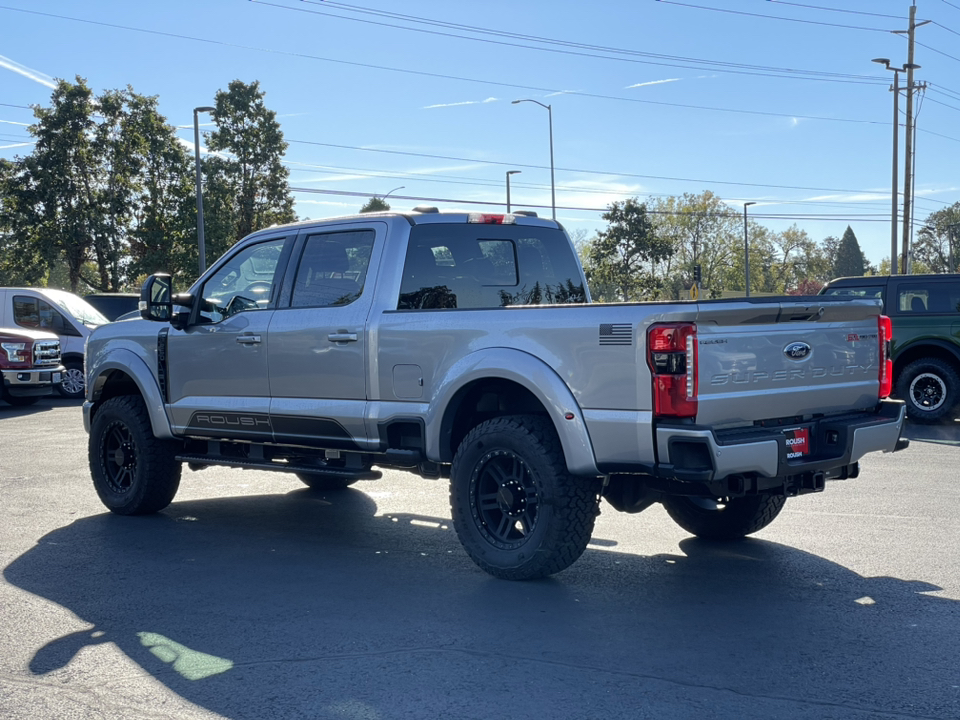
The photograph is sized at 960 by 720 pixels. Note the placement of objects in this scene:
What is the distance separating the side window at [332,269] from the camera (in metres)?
6.73

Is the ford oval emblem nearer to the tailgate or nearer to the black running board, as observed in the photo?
the tailgate

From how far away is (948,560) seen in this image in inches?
243

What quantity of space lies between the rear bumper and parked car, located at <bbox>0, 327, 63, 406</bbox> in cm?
1501

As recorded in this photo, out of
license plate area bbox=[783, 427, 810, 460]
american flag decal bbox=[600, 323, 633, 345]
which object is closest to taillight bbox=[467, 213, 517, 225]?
→ american flag decal bbox=[600, 323, 633, 345]

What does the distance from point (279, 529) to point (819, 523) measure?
386 cm

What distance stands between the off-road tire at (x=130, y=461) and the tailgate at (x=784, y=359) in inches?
179

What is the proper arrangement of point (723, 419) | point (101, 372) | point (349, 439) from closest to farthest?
1. point (723, 419)
2. point (349, 439)
3. point (101, 372)

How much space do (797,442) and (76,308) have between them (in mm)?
17902

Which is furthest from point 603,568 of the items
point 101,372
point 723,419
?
point 101,372

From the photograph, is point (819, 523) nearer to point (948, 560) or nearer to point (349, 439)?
point (948, 560)

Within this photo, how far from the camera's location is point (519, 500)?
586cm

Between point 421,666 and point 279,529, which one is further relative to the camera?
point 279,529

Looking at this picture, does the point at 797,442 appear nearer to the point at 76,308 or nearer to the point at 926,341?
the point at 926,341

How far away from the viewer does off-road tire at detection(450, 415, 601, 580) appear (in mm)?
5551
